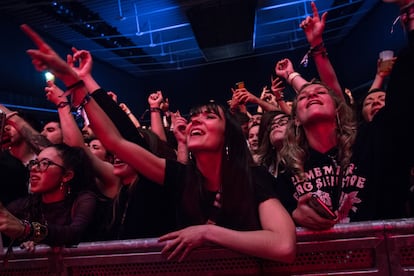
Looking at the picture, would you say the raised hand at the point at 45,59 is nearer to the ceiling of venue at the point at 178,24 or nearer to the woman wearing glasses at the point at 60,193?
the woman wearing glasses at the point at 60,193

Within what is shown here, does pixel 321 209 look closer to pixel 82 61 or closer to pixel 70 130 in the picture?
pixel 82 61

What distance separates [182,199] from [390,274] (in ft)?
2.57

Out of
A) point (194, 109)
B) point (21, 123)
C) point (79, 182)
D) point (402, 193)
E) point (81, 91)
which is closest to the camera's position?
point (81, 91)

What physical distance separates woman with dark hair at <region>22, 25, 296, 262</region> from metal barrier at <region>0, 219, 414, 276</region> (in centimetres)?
5

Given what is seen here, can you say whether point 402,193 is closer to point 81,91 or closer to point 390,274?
point 390,274

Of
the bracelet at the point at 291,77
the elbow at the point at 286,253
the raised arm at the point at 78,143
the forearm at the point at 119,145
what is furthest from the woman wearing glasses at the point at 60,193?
the bracelet at the point at 291,77

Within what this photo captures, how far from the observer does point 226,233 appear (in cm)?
121

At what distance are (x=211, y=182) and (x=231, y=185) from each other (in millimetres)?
153

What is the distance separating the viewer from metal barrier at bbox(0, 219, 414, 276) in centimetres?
113

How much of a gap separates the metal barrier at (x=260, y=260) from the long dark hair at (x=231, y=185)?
225 millimetres

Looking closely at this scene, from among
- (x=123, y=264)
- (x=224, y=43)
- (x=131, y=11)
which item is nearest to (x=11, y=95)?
(x=131, y=11)

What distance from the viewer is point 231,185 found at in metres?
1.55

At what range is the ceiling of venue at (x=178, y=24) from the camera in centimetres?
694

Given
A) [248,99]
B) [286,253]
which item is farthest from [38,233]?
[248,99]
